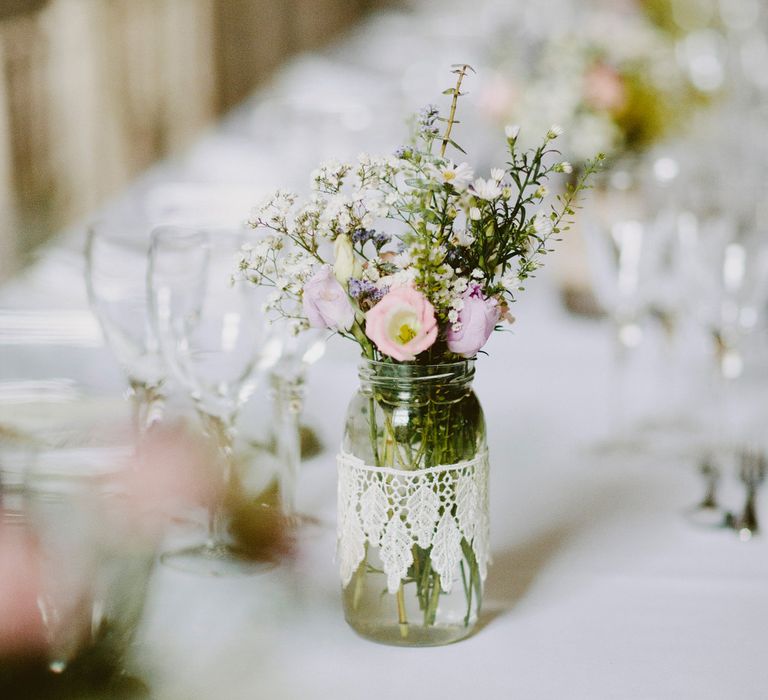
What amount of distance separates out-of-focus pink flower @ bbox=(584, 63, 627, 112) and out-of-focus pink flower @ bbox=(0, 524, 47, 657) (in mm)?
1453

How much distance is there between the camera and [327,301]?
0.71m

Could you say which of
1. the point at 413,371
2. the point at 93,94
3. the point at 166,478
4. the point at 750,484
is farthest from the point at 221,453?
the point at 93,94

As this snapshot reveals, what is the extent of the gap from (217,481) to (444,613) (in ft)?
0.95

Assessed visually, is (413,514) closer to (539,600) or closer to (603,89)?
(539,600)

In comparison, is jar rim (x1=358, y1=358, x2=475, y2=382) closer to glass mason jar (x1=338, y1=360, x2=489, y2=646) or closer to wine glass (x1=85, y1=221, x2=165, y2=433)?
glass mason jar (x1=338, y1=360, x2=489, y2=646)

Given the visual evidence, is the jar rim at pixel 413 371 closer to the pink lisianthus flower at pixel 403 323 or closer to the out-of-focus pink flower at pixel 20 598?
the pink lisianthus flower at pixel 403 323

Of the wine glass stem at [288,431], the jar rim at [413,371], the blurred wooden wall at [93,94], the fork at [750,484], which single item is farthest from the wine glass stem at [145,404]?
the blurred wooden wall at [93,94]

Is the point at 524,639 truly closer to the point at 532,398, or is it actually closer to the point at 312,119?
the point at 532,398

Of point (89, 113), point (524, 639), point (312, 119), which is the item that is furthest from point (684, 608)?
point (89, 113)

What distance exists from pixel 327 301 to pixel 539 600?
0.32 metres

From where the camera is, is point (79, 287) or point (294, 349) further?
point (79, 287)

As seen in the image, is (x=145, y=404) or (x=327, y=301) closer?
(x=327, y=301)

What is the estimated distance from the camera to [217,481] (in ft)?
3.17

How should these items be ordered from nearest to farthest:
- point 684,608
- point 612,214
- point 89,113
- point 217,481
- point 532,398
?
point 684,608, point 217,481, point 612,214, point 532,398, point 89,113
